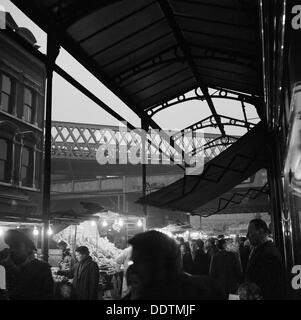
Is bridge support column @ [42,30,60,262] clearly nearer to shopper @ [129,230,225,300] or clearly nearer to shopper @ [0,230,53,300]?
shopper @ [0,230,53,300]

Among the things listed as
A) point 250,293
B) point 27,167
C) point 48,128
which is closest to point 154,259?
point 250,293

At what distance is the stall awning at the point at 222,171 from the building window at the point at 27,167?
60.0ft

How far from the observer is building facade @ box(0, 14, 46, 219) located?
2209 cm

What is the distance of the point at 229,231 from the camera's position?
3797 cm

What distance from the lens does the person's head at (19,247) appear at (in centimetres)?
383

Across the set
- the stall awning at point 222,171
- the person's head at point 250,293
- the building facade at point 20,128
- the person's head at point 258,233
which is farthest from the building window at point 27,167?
the person's head at point 250,293

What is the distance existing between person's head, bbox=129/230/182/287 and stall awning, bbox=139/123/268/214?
474cm

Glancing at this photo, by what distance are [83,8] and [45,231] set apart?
10.6 ft

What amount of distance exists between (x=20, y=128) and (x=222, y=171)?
1923cm

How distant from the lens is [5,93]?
73.7ft

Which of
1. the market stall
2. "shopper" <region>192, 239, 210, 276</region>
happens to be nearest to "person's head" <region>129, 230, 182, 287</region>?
the market stall

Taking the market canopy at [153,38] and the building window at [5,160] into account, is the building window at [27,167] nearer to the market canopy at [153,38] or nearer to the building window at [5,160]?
the building window at [5,160]

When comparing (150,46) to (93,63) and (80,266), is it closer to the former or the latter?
(93,63)
